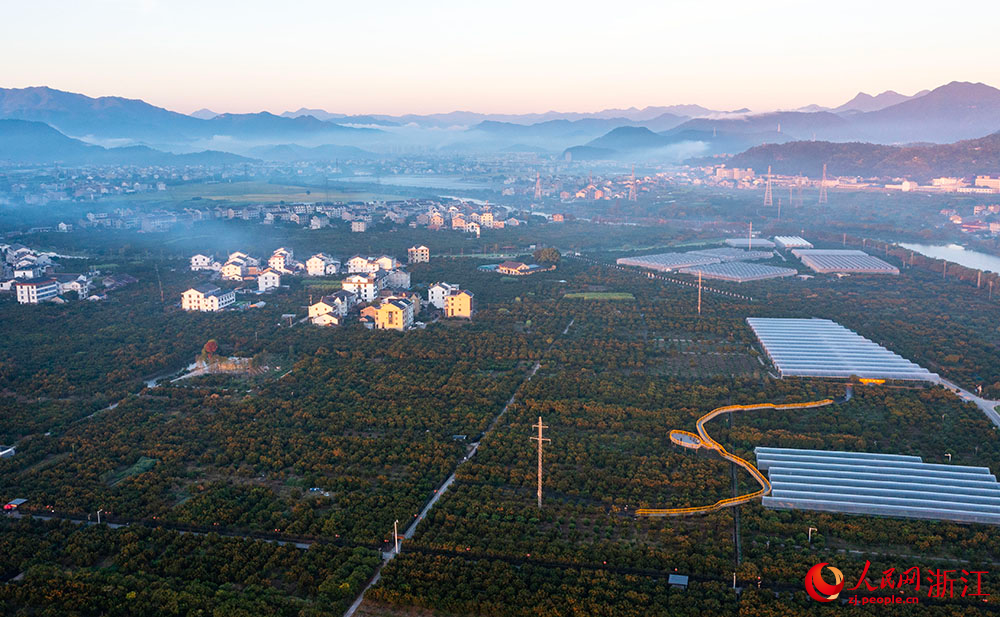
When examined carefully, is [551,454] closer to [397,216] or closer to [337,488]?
[337,488]

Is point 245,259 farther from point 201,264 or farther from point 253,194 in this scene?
point 253,194

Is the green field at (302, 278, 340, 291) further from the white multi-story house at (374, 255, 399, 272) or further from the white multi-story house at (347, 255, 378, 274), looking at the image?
the white multi-story house at (374, 255, 399, 272)

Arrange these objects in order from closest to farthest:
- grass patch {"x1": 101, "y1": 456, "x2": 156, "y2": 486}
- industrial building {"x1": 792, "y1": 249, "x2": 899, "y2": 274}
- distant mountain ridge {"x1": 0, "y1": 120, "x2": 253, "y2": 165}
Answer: grass patch {"x1": 101, "y1": 456, "x2": 156, "y2": 486}
industrial building {"x1": 792, "y1": 249, "x2": 899, "y2": 274}
distant mountain ridge {"x1": 0, "y1": 120, "x2": 253, "y2": 165}

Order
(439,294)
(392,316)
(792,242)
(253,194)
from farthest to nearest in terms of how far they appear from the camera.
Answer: (253,194)
(792,242)
(439,294)
(392,316)

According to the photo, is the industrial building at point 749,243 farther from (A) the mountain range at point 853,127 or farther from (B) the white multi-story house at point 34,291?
(A) the mountain range at point 853,127

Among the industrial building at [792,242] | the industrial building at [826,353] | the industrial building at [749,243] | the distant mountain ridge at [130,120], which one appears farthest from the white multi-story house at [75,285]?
the distant mountain ridge at [130,120]

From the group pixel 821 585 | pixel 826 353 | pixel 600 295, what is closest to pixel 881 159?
pixel 600 295

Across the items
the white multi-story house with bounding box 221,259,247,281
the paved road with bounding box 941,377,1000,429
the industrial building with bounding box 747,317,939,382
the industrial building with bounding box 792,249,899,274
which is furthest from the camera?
the industrial building with bounding box 792,249,899,274

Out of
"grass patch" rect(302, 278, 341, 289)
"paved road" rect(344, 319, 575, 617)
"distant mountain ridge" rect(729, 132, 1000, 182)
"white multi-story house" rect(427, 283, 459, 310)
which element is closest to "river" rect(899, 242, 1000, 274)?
"white multi-story house" rect(427, 283, 459, 310)
